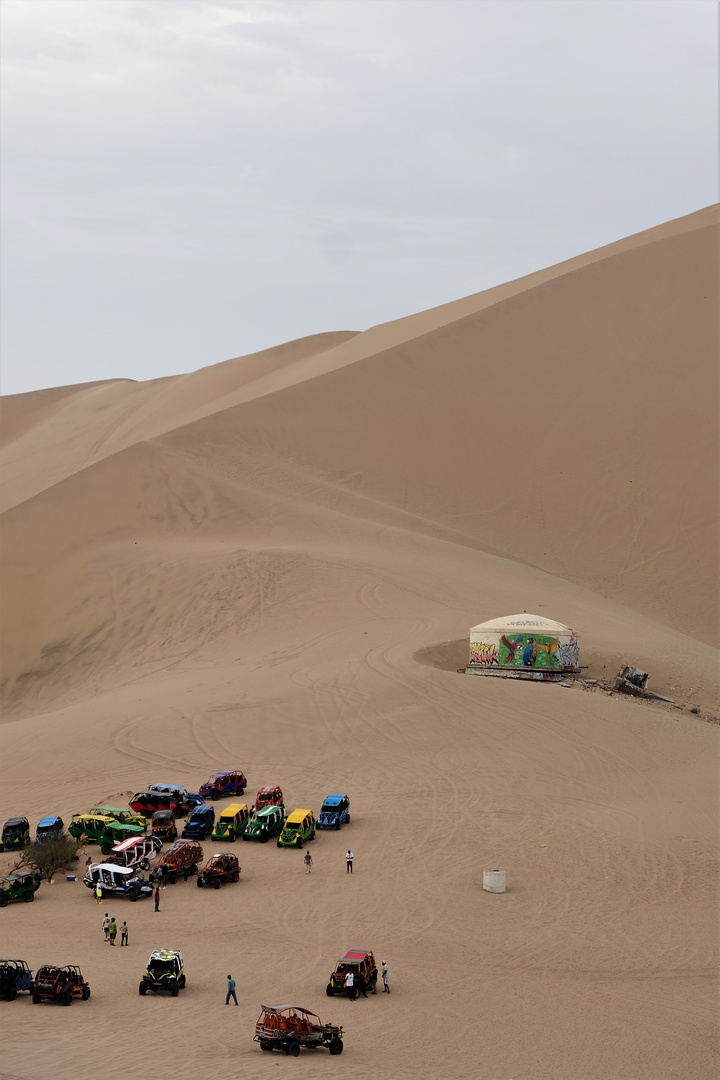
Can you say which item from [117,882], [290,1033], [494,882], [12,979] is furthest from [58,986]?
[494,882]

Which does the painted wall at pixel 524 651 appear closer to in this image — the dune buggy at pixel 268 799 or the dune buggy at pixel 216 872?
the dune buggy at pixel 268 799

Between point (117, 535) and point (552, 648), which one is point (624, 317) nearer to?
point (117, 535)

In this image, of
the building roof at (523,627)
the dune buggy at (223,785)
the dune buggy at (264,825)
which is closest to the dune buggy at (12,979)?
the dune buggy at (264,825)

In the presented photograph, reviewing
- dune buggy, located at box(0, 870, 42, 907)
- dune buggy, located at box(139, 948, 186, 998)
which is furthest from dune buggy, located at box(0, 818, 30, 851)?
dune buggy, located at box(139, 948, 186, 998)

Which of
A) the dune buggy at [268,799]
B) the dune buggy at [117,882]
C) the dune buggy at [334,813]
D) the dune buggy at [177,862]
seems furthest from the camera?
the dune buggy at [268,799]

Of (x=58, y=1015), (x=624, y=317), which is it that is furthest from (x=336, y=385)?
(x=58, y=1015)

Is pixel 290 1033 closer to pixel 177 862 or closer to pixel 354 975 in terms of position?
pixel 354 975
